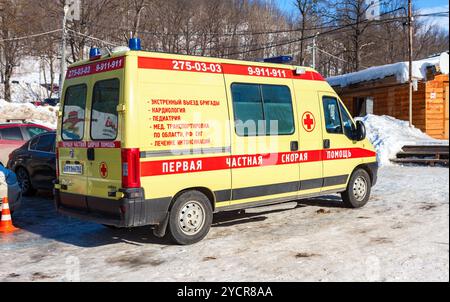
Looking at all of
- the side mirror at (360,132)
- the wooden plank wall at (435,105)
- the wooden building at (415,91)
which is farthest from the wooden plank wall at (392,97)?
the side mirror at (360,132)


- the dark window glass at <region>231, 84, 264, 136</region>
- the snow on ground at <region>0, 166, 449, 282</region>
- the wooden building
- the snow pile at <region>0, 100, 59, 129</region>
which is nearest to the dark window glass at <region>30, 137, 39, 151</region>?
the snow on ground at <region>0, 166, 449, 282</region>

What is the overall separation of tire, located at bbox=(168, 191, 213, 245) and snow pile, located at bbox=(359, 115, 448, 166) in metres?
10.7

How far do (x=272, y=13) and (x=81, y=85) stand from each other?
41723mm

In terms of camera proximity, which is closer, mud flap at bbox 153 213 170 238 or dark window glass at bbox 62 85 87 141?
mud flap at bbox 153 213 170 238

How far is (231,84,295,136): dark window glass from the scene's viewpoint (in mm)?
6859

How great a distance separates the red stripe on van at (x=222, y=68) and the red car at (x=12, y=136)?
25.8 feet

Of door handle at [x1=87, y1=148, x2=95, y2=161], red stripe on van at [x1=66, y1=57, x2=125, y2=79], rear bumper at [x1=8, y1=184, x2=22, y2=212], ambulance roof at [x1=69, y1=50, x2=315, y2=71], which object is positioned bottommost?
rear bumper at [x1=8, y1=184, x2=22, y2=212]

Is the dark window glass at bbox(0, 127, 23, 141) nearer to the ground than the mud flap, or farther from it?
farther from it

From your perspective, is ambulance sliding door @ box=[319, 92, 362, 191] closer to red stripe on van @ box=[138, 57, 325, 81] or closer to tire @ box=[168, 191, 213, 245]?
red stripe on van @ box=[138, 57, 325, 81]

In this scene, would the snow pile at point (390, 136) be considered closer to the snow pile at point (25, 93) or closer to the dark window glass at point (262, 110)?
the dark window glass at point (262, 110)

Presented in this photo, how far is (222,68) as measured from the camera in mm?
6738

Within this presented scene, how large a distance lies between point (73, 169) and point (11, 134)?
7.29m

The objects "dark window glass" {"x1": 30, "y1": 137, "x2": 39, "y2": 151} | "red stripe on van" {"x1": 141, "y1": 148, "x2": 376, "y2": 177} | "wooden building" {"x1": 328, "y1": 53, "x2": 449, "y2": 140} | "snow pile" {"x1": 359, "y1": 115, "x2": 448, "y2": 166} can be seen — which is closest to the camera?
"red stripe on van" {"x1": 141, "y1": 148, "x2": 376, "y2": 177}

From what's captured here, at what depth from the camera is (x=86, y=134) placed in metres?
6.42
